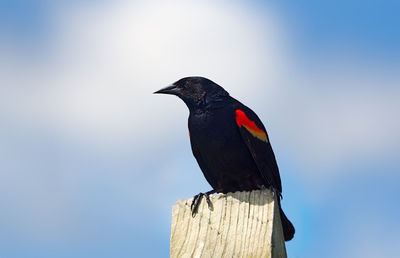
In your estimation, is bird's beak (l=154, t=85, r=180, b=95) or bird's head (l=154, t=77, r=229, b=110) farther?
bird's beak (l=154, t=85, r=180, b=95)

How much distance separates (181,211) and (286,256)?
653 millimetres

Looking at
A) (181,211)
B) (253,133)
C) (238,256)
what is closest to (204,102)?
(253,133)

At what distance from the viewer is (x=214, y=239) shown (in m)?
2.63

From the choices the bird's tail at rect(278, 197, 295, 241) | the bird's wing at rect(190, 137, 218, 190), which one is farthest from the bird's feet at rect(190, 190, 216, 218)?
the bird's wing at rect(190, 137, 218, 190)

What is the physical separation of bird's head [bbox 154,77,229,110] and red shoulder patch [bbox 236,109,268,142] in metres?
0.36

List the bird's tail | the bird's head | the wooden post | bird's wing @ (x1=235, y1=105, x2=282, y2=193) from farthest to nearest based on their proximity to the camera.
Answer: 1. the bird's head
2. bird's wing @ (x1=235, y1=105, x2=282, y2=193)
3. the bird's tail
4. the wooden post

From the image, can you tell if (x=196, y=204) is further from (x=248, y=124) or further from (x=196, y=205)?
(x=248, y=124)

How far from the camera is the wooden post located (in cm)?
256

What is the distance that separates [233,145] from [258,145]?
261mm

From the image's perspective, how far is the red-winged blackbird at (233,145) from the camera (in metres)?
4.88

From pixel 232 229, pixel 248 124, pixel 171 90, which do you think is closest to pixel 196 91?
pixel 171 90

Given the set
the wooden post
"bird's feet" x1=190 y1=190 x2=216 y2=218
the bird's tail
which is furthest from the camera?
the bird's tail

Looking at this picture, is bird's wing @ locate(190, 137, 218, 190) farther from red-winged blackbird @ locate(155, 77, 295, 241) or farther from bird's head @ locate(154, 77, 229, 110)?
bird's head @ locate(154, 77, 229, 110)

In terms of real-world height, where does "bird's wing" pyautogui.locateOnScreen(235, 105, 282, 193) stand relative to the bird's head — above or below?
below
